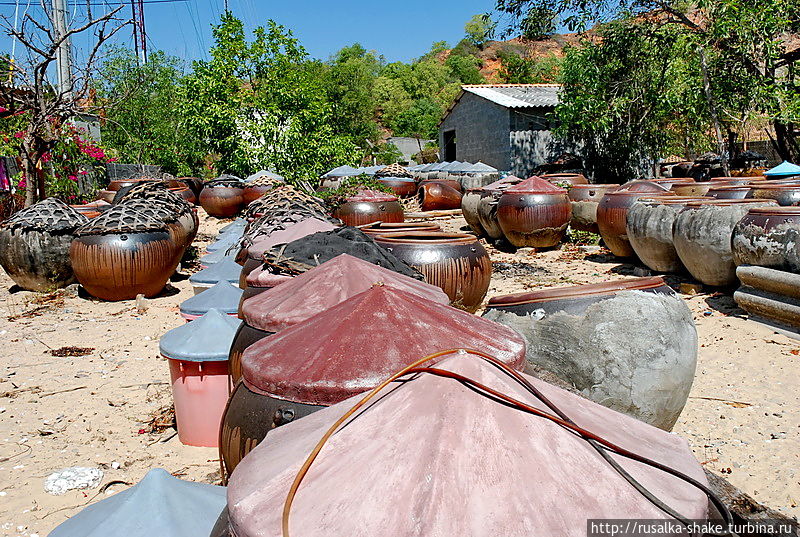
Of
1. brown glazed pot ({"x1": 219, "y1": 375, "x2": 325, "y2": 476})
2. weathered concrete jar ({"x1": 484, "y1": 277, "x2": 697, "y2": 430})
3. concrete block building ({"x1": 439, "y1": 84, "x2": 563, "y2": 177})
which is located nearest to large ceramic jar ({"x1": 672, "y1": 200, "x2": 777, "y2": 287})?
weathered concrete jar ({"x1": 484, "y1": 277, "x2": 697, "y2": 430})

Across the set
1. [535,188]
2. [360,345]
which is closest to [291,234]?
[360,345]

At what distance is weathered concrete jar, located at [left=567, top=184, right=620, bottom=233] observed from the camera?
12.1 metres

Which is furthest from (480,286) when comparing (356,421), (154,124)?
(154,124)

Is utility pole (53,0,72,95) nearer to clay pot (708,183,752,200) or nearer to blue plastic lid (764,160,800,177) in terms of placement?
clay pot (708,183,752,200)

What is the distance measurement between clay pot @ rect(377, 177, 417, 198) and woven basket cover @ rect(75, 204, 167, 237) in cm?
1214

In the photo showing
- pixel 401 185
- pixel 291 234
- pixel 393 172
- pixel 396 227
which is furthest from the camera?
pixel 393 172

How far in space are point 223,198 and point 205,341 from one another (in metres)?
12.8

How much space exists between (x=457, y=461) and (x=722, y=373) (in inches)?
182

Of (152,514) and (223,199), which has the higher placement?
(223,199)

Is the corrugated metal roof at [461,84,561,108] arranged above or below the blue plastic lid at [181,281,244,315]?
above

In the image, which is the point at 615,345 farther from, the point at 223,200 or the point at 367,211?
the point at 223,200

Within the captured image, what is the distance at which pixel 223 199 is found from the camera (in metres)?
16.3

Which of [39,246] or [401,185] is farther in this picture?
[401,185]

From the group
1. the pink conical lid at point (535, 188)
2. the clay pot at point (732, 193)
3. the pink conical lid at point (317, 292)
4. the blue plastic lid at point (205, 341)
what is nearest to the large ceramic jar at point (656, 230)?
the clay pot at point (732, 193)
